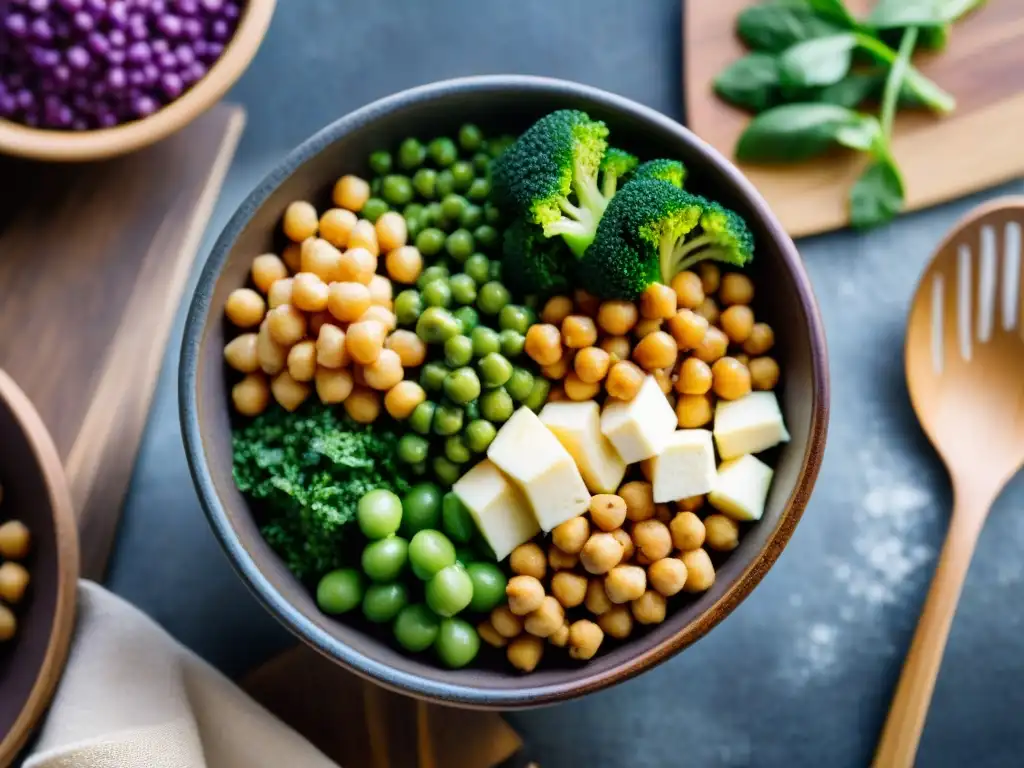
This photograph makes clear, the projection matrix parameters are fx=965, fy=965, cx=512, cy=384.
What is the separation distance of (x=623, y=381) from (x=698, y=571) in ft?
0.85

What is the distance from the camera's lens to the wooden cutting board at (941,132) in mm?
1542

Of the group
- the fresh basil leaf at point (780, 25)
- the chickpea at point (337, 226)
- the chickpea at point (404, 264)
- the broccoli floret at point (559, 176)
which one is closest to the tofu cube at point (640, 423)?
the broccoli floret at point (559, 176)

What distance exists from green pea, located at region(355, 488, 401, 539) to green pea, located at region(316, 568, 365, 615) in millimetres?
71

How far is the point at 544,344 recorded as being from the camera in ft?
4.11

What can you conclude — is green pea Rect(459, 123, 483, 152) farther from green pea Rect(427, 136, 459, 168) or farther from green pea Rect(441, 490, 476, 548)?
green pea Rect(441, 490, 476, 548)

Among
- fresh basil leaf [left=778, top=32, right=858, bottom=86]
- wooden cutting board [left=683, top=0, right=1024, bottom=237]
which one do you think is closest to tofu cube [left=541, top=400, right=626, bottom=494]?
wooden cutting board [left=683, top=0, right=1024, bottom=237]

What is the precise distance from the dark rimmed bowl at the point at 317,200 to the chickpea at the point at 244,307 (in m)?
0.01

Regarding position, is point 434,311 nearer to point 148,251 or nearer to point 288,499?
point 288,499

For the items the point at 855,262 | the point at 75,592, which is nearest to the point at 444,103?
the point at 855,262

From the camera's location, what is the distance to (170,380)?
62.5 inches

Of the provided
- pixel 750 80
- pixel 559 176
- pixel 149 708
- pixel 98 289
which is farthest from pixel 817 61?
pixel 149 708

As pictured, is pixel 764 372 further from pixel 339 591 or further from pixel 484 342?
pixel 339 591

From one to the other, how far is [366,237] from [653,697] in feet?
2.72

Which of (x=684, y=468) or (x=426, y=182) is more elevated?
(x=426, y=182)
